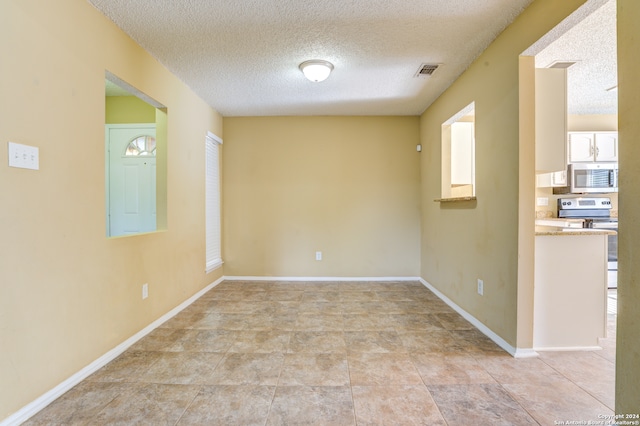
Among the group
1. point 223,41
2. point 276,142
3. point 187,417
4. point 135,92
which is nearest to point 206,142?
point 276,142

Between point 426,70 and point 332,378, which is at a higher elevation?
point 426,70

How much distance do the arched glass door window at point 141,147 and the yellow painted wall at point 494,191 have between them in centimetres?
347

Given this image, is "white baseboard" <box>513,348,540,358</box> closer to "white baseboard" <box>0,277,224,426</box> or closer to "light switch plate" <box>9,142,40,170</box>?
"white baseboard" <box>0,277,224,426</box>

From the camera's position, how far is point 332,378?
179 cm

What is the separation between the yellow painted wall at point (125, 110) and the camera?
3.53m

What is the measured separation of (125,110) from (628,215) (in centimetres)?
451

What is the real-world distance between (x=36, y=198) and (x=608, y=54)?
418 centimetres

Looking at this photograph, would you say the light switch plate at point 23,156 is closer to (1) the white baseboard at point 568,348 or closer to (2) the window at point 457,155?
(1) the white baseboard at point 568,348

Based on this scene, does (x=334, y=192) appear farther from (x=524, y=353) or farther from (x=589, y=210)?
(x=589, y=210)

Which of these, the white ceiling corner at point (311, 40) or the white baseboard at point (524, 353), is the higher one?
the white ceiling corner at point (311, 40)

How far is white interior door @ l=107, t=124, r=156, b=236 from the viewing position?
11.5 ft

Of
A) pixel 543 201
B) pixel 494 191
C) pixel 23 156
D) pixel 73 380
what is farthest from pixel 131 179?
pixel 543 201

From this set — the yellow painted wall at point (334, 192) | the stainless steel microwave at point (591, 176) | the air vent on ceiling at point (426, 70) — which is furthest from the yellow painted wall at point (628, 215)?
the stainless steel microwave at point (591, 176)

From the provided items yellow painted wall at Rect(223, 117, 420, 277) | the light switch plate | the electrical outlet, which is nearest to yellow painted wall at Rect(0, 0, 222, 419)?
the light switch plate
